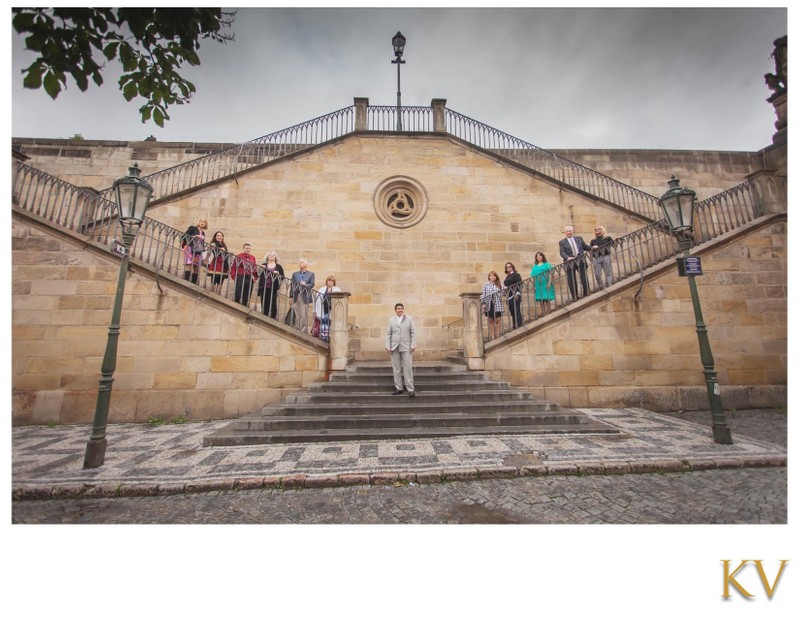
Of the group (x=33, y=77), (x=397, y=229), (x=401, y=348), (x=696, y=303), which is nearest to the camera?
(x=33, y=77)

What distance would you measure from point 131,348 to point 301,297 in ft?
11.1

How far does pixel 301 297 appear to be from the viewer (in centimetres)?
717

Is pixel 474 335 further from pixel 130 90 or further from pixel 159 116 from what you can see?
pixel 130 90

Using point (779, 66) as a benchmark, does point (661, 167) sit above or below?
above

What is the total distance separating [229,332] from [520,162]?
1002 cm

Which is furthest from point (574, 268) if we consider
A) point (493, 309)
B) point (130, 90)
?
point (130, 90)

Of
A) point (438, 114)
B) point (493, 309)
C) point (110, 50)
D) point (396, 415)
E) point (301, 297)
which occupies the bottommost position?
point (396, 415)

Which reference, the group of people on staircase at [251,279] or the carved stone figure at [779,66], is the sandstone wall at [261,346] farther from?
the carved stone figure at [779,66]

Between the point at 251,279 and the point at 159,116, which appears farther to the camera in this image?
the point at 251,279

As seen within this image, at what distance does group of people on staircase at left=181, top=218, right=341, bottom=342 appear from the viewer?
6.81m

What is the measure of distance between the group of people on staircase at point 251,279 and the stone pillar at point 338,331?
23 centimetres

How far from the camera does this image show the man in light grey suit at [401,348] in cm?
589

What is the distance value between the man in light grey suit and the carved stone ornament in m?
4.64

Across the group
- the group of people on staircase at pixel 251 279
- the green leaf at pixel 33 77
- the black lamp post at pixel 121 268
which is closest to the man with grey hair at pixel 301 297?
the group of people on staircase at pixel 251 279
